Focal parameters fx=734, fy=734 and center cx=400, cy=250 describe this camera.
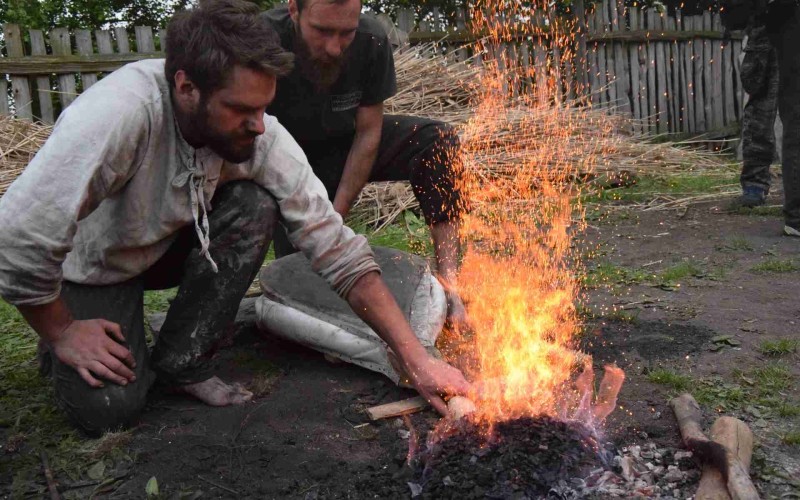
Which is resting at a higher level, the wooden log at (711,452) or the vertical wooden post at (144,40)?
the vertical wooden post at (144,40)

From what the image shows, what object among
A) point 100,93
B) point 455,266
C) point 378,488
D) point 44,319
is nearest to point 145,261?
point 44,319

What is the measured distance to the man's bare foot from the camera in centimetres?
317

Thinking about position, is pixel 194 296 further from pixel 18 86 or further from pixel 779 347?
pixel 18 86

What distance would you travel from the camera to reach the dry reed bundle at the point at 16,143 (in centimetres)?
701

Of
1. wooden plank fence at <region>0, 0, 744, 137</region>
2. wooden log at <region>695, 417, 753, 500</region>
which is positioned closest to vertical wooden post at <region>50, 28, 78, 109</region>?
wooden plank fence at <region>0, 0, 744, 137</region>

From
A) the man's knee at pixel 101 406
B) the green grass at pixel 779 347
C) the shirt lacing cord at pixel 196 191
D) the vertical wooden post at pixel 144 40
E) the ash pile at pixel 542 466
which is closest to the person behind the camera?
the ash pile at pixel 542 466

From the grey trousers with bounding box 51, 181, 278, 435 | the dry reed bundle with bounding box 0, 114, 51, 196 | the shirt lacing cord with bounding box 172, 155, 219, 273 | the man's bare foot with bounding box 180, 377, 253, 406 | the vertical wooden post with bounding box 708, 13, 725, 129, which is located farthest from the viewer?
the vertical wooden post with bounding box 708, 13, 725, 129

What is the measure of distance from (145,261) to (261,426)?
2.68ft

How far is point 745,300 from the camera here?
410 centimetres

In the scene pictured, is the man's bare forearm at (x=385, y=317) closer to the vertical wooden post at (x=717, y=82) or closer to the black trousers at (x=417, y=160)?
the black trousers at (x=417, y=160)

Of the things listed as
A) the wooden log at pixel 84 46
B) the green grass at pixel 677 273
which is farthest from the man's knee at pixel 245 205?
the wooden log at pixel 84 46

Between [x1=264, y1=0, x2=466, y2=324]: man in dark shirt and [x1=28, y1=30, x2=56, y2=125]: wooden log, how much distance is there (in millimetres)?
4783

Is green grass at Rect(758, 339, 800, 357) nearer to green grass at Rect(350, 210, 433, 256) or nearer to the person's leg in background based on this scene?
green grass at Rect(350, 210, 433, 256)

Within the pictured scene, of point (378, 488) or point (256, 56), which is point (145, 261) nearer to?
point (256, 56)
